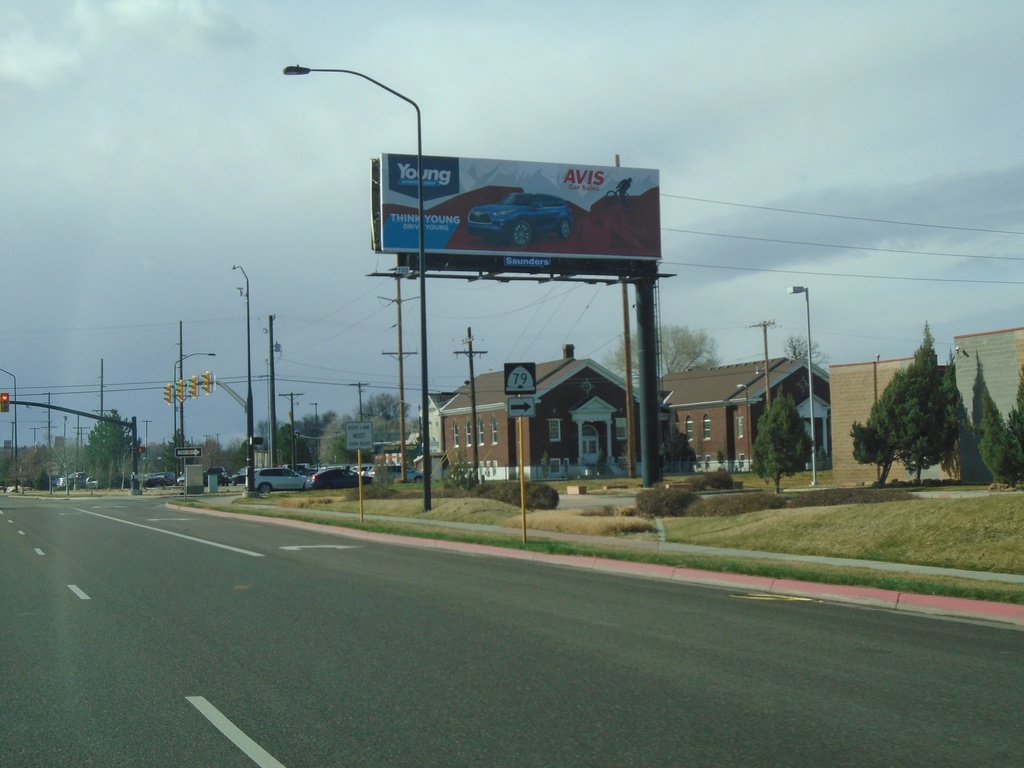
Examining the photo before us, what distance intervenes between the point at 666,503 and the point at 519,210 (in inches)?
733

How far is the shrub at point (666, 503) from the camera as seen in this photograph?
89.9 feet

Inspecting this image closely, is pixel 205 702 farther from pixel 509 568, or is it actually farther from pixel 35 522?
pixel 35 522

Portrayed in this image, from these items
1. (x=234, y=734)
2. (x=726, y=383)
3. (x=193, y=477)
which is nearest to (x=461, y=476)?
(x=193, y=477)

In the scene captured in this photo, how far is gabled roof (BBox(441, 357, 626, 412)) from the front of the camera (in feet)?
233

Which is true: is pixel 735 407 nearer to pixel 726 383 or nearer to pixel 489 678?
pixel 726 383

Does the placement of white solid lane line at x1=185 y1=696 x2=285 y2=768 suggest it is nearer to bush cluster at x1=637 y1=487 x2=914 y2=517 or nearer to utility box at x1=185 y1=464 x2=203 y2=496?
bush cluster at x1=637 y1=487 x2=914 y2=517

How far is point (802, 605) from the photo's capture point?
12820 millimetres

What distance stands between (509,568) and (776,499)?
10356 millimetres

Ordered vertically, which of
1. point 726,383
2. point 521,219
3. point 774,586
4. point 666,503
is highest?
point 521,219

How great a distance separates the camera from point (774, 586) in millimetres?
14383

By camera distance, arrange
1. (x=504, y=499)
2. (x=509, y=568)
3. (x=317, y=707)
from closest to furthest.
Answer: (x=317, y=707) → (x=509, y=568) → (x=504, y=499)

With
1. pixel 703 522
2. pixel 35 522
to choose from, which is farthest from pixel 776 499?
pixel 35 522

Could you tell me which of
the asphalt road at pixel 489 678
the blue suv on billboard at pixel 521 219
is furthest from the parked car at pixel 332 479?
the asphalt road at pixel 489 678

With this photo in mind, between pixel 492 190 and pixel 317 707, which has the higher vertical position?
pixel 492 190
